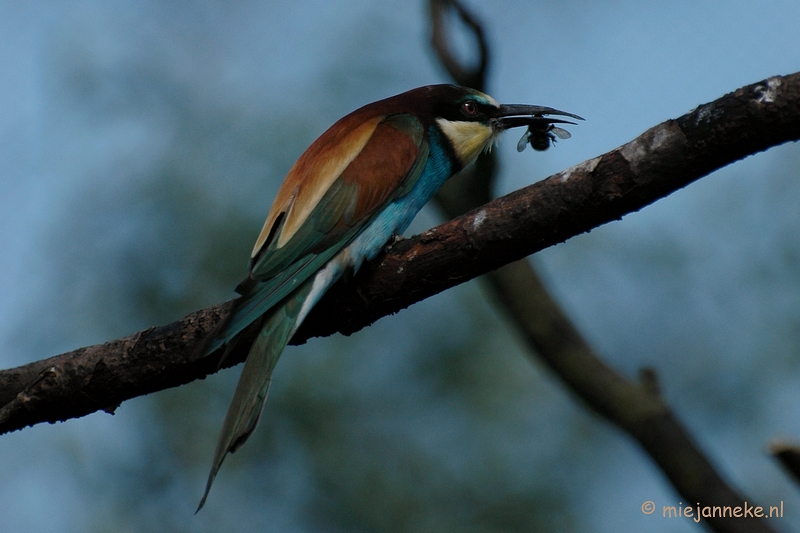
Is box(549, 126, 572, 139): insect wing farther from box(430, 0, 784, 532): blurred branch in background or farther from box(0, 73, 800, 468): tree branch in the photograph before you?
box(0, 73, 800, 468): tree branch

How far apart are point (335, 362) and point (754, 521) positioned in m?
3.31

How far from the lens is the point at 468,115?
3988 millimetres

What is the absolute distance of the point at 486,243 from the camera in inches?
99.8

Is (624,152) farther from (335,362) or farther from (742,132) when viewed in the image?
(335,362)

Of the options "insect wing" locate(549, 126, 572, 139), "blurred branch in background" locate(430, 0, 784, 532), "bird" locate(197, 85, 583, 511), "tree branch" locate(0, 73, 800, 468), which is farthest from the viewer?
"insect wing" locate(549, 126, 572, 139)

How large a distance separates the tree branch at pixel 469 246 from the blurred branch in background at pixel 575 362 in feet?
4.75

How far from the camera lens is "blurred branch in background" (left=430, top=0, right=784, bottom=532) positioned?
3.35 m

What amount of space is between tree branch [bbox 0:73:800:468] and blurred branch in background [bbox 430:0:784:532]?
1448 millimetres

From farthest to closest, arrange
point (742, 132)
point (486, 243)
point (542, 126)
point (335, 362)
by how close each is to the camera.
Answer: point (335, 362) < point (542, 126) < point (486, 243) < point (742, 132)

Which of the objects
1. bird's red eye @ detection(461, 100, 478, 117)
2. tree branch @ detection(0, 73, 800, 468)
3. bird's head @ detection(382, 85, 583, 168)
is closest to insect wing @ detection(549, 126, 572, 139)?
bird's head @ detection(382, 85, 583, 168)

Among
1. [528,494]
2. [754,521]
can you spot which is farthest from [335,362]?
[754,521]

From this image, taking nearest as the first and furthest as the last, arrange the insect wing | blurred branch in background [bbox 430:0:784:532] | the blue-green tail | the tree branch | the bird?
1. the tree branch
2. the blue-green tail
3. the bird
4. blurred branch in background [bbox 430:0:784:532]
5. the insect wing

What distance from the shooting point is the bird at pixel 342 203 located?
278cm

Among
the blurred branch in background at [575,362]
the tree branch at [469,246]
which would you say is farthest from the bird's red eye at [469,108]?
the tree branch at [469,246]
